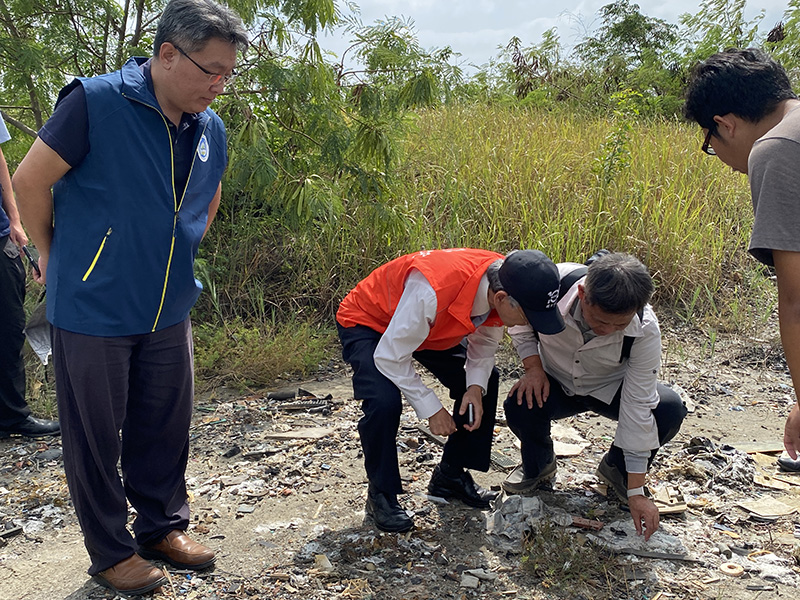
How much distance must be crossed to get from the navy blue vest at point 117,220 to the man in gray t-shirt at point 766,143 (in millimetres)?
1732

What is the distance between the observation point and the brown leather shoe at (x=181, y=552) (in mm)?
2730

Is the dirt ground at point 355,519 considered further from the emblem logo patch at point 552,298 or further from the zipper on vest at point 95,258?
the zipper on vest at point 95,258

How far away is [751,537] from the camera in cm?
305

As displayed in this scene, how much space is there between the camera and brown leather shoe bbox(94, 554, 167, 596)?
8.34 ft

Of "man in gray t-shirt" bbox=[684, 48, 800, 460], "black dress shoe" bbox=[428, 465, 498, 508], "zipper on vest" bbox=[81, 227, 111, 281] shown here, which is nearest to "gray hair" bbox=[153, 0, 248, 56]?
"zipper on vest" bbox=[81, 227, 111, 281]

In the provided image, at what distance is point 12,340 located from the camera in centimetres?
390

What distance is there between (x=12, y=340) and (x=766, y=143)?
3766 millimetres

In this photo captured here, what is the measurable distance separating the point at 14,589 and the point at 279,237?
3762mm

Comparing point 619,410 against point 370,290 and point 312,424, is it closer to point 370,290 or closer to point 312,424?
point 370,290

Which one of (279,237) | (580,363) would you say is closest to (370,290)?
(580,363)

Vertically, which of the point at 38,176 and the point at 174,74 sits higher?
the point at 174,74

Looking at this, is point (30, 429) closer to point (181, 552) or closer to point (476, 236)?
point (181, 552)

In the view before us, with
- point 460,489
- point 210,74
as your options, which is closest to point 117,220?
point 210,74

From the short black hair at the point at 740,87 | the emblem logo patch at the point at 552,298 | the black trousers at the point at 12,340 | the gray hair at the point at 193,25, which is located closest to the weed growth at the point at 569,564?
the emblem logo patch at the point at 552,298
